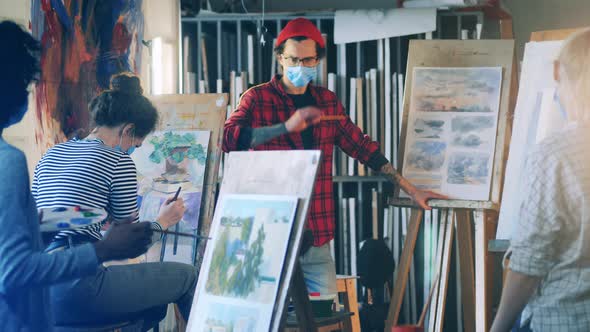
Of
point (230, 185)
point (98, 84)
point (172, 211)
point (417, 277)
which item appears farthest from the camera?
point (417, 277)

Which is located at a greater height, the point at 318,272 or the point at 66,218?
the point at 66,218

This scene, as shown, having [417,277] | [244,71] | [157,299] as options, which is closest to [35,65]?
[157,299]

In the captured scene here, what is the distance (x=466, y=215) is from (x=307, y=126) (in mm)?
995

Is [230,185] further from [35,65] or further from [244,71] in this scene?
[244,71]

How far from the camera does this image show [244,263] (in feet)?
8.01

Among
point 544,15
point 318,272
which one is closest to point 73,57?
point 318,272

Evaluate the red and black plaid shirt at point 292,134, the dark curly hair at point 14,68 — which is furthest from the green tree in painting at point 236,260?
the dark curly hair at point 14,68

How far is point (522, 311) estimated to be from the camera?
1998 millimetres

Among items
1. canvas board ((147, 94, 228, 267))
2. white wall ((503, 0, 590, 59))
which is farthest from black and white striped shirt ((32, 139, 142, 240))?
white wall ((503, 0, 590, 59))

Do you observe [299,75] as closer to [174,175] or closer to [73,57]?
[174,175]

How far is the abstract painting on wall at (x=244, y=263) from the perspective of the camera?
234 cm

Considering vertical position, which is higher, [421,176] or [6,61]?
[6,61]

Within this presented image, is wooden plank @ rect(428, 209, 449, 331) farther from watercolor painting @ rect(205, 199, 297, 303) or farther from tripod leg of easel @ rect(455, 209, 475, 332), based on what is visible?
watercolor painting @ rect(205, 199, 297, 303)

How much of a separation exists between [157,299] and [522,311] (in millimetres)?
1249
